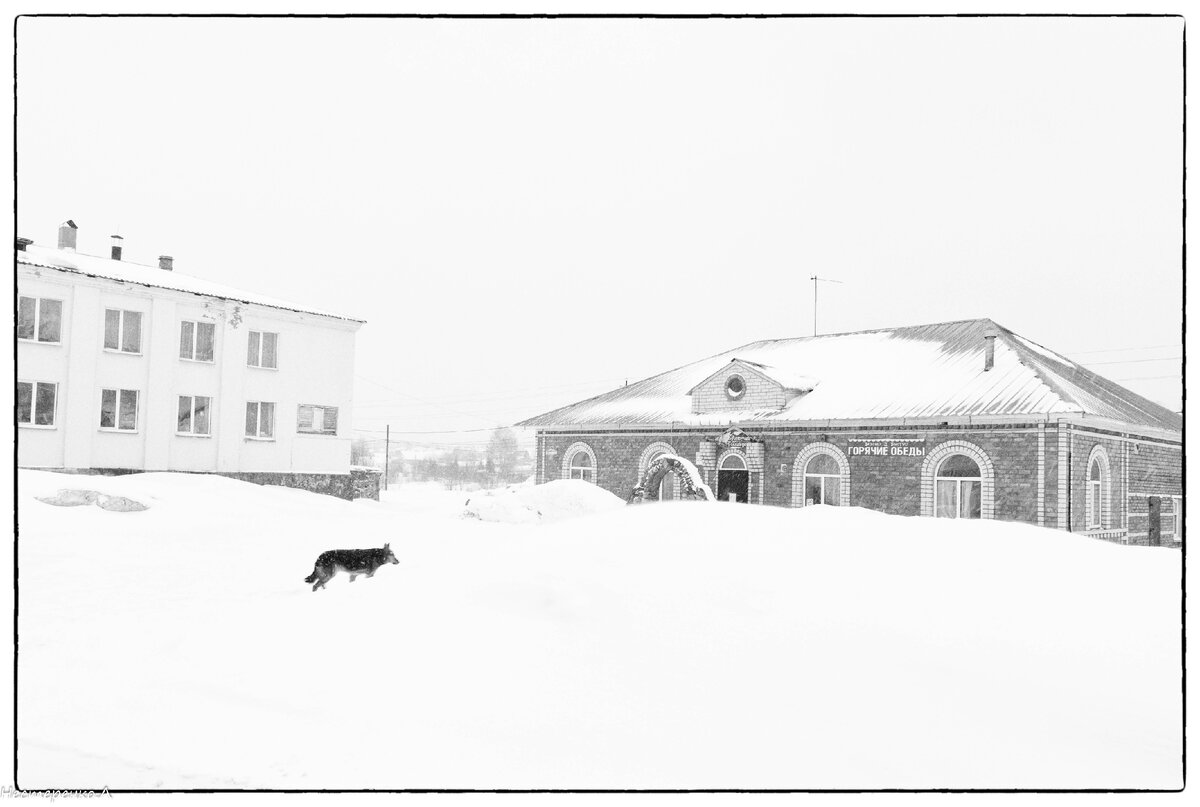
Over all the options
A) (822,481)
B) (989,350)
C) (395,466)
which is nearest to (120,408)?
(395,466)

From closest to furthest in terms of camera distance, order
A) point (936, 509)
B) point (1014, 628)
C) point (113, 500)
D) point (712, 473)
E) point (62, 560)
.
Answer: point (1014, 628) < point (62, 560) < point (113, 500) < point (936, 509) < point (712, 473)

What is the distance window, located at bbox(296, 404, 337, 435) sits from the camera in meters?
7.92

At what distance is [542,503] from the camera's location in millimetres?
8789

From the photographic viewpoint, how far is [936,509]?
Result: 9289 millimetres

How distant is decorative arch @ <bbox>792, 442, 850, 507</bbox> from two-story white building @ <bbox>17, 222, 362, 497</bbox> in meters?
5.13

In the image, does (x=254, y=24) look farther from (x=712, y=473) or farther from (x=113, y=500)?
(x=712, y=473)

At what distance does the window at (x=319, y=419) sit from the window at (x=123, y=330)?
158 centimetres

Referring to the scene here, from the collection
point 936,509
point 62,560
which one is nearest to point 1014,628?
Result: point 936,509

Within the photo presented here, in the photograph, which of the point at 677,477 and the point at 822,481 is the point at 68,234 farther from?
the point at 822,481

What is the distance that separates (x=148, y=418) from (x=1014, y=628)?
723 centimetres

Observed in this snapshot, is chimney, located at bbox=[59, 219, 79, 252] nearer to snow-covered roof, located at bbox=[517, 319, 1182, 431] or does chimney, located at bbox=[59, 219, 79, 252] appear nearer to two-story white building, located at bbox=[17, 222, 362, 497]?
two-story white building, located at bbox=[17, 222, 362, 497]

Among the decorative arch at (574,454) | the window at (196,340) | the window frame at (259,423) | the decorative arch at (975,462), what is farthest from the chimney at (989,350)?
the window at (196,340)

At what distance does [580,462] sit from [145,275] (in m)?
5.87

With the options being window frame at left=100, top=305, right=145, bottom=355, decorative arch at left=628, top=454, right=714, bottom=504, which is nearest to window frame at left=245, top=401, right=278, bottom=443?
window frame at left=100, top=305, right=145, bottom=355
